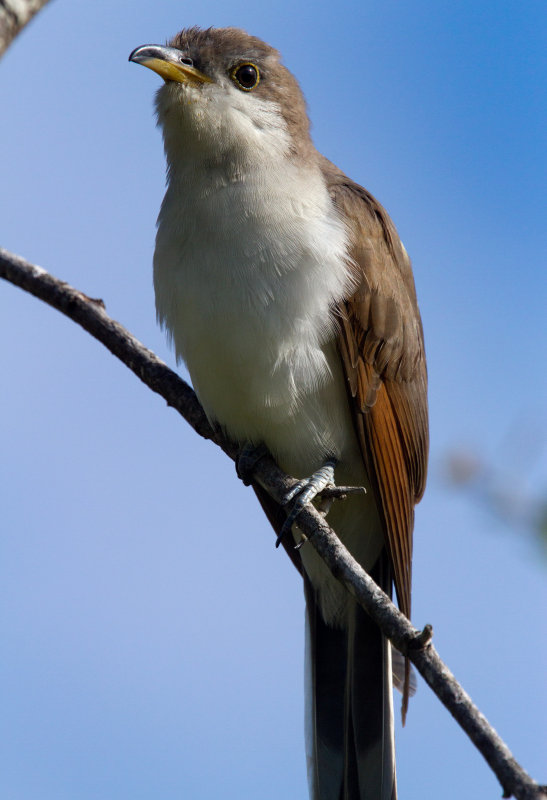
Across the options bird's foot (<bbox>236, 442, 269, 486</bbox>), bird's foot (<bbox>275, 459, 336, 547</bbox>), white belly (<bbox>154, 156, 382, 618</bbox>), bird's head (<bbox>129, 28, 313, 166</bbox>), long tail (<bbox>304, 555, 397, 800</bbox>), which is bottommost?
long tail (<bbox>304, 555, 397, 800</bbox>)

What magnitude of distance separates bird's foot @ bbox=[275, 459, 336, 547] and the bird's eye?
212cm

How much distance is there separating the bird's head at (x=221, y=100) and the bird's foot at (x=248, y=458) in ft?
4.82

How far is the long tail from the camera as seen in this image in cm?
450

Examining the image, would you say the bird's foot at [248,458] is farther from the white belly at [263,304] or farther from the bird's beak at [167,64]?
the bird's beak at [167,64]

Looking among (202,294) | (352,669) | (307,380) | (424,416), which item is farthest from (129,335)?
(352,669)

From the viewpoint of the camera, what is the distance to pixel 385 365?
15.7 ft

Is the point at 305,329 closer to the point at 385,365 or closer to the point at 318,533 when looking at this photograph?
the point at 385,365

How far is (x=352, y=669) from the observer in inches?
191

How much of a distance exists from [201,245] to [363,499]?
1652 millimetres

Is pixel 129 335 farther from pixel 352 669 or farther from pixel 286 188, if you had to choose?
pixel 352 669

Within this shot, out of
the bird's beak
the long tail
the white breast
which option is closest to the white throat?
the white breast

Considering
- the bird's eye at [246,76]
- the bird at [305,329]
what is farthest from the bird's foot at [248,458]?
the bird's eye at [246,76]

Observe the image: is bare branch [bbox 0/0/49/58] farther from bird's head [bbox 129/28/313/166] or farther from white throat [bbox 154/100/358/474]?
bird's head [bbox 129/28/313/166]

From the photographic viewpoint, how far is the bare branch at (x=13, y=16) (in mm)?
1891
